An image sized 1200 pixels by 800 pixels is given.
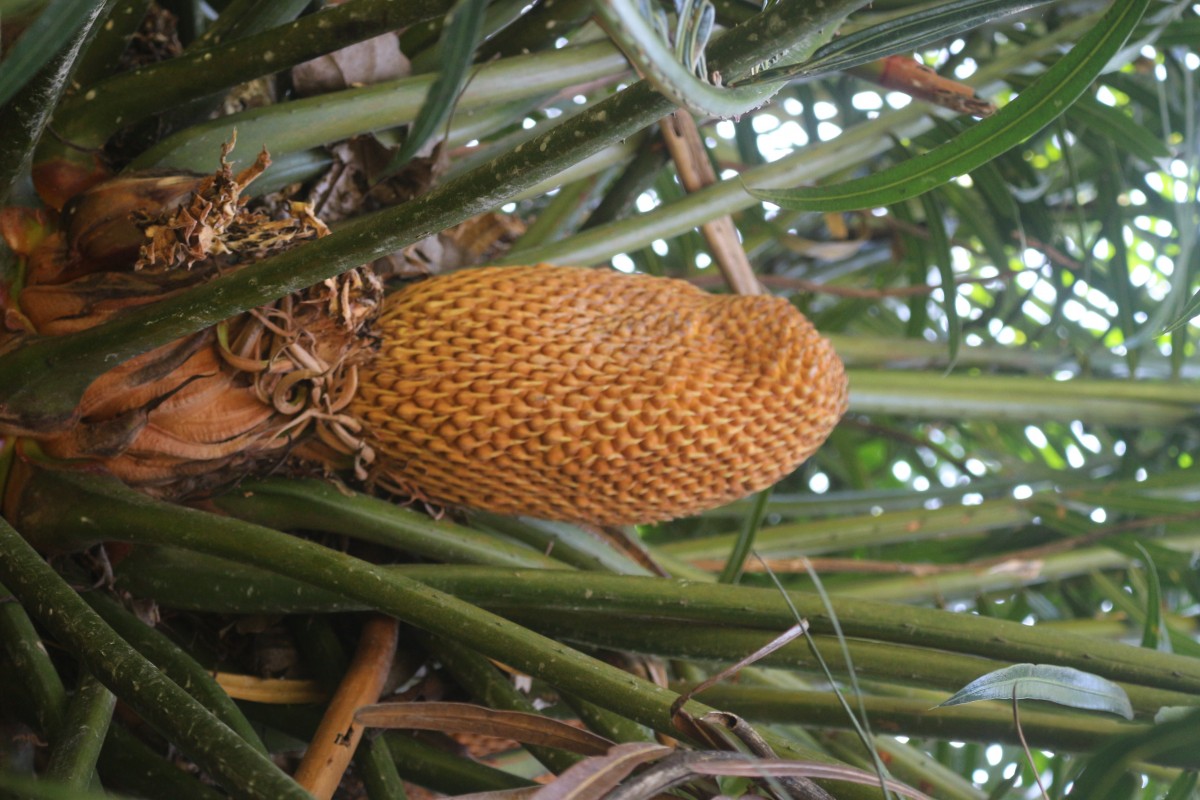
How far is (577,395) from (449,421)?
8 cm

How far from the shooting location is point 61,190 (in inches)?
24.3

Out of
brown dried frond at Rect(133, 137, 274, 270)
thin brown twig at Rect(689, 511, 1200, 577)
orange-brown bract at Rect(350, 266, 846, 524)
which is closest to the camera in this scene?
brown dried frond at Rect(133, 137, 274, 270)

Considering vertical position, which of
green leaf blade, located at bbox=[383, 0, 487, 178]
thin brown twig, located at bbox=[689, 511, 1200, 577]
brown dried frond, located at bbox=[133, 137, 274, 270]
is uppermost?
green leaf blade, located at bbox=[383, 0, 487, 178]

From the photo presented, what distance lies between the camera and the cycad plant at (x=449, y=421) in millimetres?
429

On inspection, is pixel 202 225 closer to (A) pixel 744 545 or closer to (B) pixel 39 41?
(B) pixel 39 41

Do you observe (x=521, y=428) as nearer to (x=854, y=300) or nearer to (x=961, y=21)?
(x=961, y=21)

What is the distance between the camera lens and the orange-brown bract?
65 centimetres

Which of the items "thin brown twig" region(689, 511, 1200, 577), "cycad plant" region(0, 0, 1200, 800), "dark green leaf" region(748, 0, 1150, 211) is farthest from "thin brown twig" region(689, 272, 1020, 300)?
"dark green leaf" region(748, 0, 1150, 211)

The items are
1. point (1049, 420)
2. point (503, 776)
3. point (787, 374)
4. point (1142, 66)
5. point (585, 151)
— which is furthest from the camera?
point (1142, 66)

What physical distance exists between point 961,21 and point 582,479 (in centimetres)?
36

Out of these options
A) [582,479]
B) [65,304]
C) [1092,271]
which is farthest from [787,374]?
[1092,271]

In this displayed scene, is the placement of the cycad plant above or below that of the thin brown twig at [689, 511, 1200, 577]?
above

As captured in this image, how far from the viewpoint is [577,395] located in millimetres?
651

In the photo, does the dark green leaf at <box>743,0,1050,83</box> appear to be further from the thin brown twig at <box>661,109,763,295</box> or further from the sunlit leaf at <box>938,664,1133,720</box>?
the thin brown twig at <box>661,109,763,295</box>
